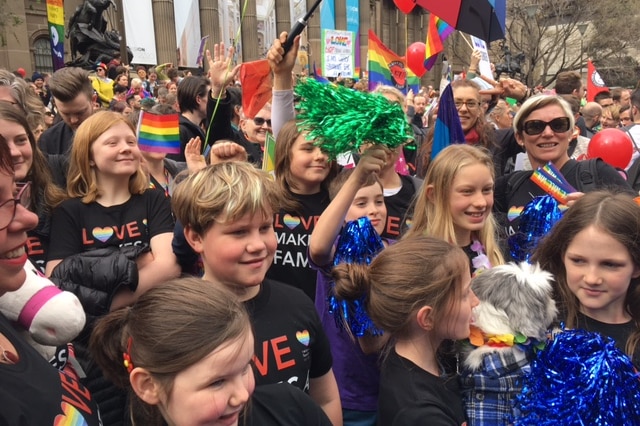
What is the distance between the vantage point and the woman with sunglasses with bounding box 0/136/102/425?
1210 millimetres

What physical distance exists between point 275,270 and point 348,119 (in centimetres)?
104

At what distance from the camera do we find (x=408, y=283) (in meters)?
1.85

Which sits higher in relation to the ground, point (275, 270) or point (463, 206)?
point (463, 206)

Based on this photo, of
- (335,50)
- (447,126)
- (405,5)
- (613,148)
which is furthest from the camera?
(335,50)

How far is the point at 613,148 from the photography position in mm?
4152

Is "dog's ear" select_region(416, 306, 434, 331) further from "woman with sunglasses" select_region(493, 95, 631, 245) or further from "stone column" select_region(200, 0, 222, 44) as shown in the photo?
"stone column" select_region(200, 0, 222, 44)

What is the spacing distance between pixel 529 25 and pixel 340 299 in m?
31.4

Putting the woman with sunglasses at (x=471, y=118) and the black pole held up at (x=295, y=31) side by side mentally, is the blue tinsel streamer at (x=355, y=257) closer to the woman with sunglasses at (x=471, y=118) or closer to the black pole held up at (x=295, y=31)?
the black pole held up at (x=295, y=31)

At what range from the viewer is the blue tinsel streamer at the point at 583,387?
1431 millimetres

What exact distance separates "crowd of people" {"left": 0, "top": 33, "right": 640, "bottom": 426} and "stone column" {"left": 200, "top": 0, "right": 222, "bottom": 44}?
2504 centimetres

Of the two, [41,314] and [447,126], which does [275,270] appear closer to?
[41,314]

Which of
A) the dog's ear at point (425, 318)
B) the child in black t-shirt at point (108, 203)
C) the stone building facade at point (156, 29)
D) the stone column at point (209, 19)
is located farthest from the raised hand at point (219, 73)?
the stone column at point (209, 19)

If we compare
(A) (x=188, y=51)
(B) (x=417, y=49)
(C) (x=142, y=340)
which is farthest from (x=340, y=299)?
(A) (x=188, y=51)

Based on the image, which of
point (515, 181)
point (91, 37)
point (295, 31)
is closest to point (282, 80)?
point (295, 31)
